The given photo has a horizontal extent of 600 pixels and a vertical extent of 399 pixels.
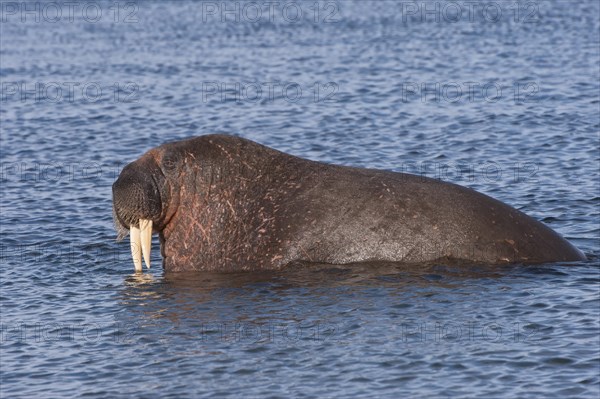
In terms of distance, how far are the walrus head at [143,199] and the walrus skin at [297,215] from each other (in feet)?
0.05

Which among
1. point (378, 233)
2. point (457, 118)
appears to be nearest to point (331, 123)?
point (457, 118)

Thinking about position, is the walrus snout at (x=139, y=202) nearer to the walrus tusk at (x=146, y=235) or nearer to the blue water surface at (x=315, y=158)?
the walrus tusk at (x=146, y=235)

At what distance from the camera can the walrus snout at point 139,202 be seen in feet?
49.1

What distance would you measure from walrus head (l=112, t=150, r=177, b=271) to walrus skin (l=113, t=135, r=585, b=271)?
0.01m

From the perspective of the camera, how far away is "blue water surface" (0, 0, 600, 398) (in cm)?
1209

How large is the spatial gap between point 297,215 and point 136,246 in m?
2.11

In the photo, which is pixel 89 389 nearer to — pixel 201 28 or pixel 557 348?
pixel 557 348

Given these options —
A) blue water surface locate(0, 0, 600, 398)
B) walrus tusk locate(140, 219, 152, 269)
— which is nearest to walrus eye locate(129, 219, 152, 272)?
walrus tusk locate(140, 219, 152, 269)

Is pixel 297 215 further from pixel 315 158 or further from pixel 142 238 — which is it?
pixel 315 158

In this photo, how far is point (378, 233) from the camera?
14.8m

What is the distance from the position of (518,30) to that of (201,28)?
39.6 feet

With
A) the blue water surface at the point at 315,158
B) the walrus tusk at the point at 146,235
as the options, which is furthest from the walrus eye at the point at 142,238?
the blue water surface at the point at 315,158

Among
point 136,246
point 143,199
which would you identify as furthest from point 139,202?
point 136,246

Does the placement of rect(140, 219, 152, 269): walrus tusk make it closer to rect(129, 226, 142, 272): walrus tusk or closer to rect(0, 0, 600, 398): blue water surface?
rect(129, 226, 142, 272): walrus tusk
